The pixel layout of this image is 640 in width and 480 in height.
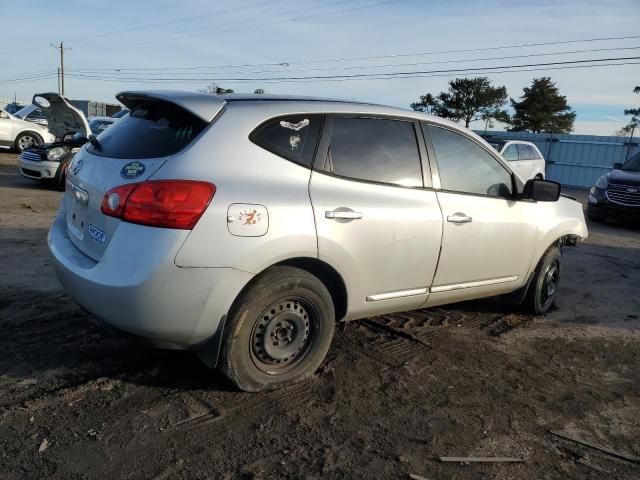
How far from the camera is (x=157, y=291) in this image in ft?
9.15

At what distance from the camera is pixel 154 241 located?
2773 millimetres

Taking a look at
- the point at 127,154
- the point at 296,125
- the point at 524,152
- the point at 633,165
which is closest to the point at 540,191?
the point at 296,125

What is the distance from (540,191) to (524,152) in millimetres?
12083

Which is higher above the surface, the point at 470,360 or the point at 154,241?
the point at 154,241

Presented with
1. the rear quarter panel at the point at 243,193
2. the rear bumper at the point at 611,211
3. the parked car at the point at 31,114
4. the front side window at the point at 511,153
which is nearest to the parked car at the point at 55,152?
the rear quarter panel at the point at 243,193

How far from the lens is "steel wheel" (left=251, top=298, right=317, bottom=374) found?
324 cm

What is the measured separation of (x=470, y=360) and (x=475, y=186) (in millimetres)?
1343

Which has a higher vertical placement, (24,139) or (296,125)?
(296,125)

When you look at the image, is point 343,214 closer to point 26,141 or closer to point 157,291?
point 157,291

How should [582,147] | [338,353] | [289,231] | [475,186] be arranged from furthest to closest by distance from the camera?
[582,147] < [475,186] < [338,353] < [289,231]

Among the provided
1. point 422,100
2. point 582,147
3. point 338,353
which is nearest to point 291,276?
point 338,353

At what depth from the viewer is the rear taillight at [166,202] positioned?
9.15ft

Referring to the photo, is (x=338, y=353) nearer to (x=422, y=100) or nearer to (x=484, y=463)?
(x=484, y=463)

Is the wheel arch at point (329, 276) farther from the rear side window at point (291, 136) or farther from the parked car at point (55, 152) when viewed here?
the parked car at point (55, 152)
